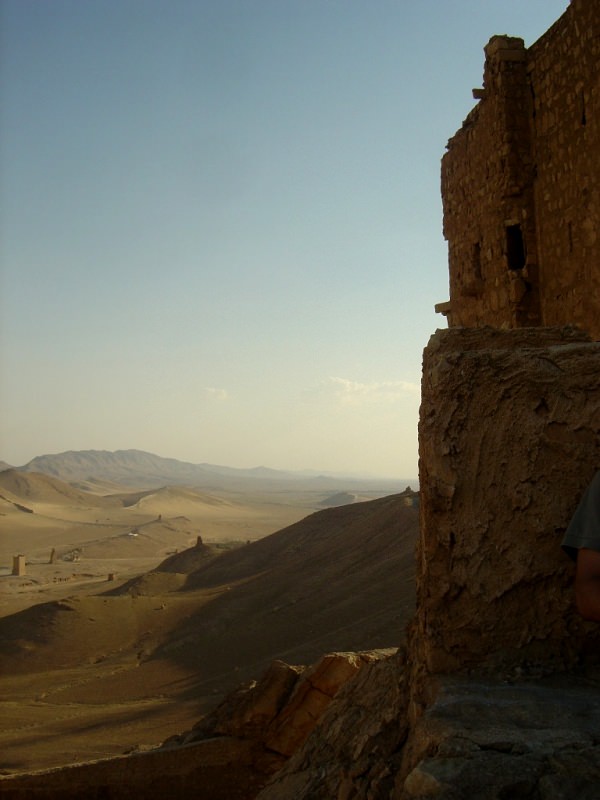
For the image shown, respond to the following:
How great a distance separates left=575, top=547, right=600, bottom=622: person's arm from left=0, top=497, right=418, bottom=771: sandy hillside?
7.47m

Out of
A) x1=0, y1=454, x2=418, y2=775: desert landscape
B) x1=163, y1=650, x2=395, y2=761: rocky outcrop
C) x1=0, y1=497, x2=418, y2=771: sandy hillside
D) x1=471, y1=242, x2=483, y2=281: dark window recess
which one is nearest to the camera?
x1=163, y1=650, x2=395, y2=761: rocky outcrop

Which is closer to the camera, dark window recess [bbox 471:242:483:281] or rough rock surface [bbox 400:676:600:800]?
rough rock surface [bbox 400:676:600:800]

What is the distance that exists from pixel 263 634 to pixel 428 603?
1326 cm

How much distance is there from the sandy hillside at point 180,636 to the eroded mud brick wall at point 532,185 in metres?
6.13

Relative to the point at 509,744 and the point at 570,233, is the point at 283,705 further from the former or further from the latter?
the point at 570,233

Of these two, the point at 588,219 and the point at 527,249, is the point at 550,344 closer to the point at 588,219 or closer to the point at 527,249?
the point at 588,219

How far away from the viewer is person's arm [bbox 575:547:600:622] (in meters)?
2.09

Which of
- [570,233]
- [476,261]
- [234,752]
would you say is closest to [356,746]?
[234,752]

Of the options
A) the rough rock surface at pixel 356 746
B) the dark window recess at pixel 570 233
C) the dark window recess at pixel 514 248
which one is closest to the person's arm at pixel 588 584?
the rough rock surface at pixel 356 746

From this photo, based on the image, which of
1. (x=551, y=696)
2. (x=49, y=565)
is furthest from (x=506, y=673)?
(x=49, y=565)

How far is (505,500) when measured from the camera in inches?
95.8

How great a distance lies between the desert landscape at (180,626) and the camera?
1091 cm

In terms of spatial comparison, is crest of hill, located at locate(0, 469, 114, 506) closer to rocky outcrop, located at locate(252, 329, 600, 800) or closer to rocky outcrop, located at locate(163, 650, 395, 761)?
rocky outcrop, located at locate(163, 650, 395, 761)

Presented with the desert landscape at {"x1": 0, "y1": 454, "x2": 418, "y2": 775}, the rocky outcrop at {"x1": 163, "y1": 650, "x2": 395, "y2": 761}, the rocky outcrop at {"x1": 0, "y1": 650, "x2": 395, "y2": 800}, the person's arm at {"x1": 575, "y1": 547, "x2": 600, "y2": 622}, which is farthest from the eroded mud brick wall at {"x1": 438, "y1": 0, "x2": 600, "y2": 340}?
the desert landscape at {"x1": 0, "y1": 454, "x2": 418, "y2": 775}
